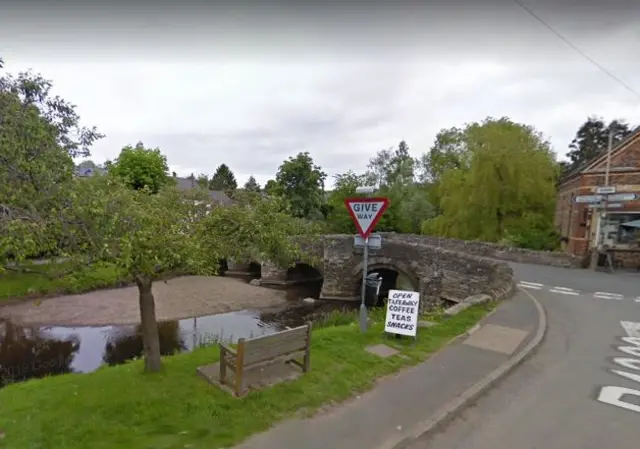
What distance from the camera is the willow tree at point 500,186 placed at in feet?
83.9

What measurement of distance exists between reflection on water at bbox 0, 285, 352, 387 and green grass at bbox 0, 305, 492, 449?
6544 mm

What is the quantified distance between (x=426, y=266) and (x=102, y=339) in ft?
50.6

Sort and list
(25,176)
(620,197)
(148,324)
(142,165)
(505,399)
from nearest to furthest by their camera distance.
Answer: (25,176) → (505,399) → (148,324) → (620,197) → (142,165)

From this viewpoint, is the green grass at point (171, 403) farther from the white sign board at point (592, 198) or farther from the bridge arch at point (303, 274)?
the bridge arch at point (303, 274)

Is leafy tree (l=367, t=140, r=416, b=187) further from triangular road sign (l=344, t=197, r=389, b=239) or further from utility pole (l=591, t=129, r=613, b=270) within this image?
triangular road sign (l=344, t=197, r=389, b=239)

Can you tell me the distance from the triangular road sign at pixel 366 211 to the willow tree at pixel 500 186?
2104cm

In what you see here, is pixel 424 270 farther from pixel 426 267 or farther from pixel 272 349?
pixel 272 349

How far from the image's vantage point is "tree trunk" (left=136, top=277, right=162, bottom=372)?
19.9ft

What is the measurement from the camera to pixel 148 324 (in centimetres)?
620

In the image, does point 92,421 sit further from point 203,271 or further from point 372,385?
point 372,385

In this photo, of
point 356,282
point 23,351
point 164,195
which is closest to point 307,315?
point 356,282

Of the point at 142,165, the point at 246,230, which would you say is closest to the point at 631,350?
the point at 246,230

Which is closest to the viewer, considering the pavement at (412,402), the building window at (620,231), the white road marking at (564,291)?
the pavement at (412,402)

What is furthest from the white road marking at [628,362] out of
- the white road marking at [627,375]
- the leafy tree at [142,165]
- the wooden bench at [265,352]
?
the leafy tree at [142,165]
